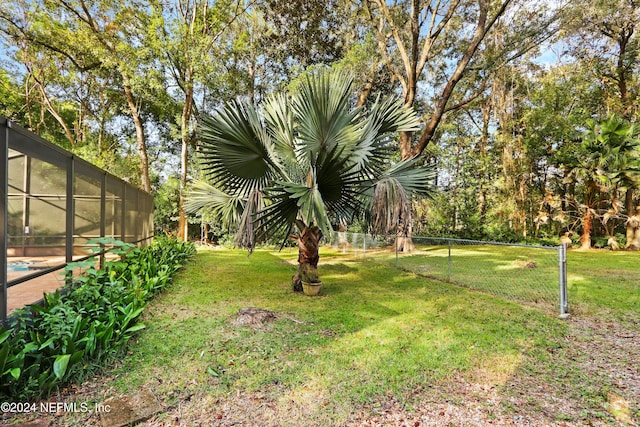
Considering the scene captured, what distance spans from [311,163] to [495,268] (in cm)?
609

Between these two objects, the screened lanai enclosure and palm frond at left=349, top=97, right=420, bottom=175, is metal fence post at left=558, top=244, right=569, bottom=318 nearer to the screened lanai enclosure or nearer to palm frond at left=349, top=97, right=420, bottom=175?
palm frond at left=349, top=97, right=420, bottom=175

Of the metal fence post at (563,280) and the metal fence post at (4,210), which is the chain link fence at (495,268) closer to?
the metal fence post at (563,280)

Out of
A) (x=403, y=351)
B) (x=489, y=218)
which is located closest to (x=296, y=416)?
(x=403, y=351)

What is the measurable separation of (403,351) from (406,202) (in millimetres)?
1869

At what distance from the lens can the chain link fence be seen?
4786 mm

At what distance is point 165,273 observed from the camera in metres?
5.42

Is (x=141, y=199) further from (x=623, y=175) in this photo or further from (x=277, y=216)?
(x=623, y=175)

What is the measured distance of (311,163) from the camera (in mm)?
4469

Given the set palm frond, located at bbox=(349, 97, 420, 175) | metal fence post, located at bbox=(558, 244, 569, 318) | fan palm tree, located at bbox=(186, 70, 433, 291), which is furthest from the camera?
palm frond, located at bbox=(349, 97, 420, 175)

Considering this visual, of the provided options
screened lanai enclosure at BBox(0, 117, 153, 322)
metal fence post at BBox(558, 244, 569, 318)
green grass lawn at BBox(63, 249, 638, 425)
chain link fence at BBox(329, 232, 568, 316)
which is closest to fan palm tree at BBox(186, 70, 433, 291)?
chain link fence at BBox(329, 232, 568, 316)

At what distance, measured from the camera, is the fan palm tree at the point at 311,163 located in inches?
163

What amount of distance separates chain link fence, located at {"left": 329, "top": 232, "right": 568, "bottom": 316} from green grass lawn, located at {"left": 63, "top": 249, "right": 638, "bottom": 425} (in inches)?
18.1

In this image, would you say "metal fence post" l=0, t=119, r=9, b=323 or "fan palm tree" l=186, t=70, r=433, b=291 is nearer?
"metal fence post" l=0, t=119, r=9, b=323

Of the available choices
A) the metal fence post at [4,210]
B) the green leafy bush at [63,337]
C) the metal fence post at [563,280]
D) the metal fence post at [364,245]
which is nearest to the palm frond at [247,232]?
the green leafy bush at [63,337]
